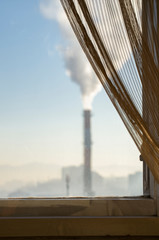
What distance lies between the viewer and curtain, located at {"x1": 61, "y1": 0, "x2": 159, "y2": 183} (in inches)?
48.8

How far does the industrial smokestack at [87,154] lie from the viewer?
58.4 inches

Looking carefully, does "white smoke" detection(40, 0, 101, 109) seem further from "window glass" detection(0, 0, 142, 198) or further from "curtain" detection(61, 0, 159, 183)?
"curtain" detection(61, 0, 159, 183)

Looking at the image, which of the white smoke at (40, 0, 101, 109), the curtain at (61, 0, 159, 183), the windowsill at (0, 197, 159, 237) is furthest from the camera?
the white smoke at (40, 0, 101, 109)

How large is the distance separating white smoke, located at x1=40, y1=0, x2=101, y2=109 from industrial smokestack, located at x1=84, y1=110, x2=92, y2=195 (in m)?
0.07

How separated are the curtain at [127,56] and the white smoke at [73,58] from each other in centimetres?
20

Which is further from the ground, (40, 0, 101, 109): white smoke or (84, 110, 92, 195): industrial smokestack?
(40, 0, 101, 109): white smoke

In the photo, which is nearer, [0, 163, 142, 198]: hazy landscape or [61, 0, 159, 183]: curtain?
[61, 0, 159, 183]: curtain

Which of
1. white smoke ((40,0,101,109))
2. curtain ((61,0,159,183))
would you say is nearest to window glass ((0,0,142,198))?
white smoke ((40,0,101,109))

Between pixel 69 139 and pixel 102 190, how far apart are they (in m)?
0.31

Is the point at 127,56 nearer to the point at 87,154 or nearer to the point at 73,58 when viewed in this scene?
the point at 73,58

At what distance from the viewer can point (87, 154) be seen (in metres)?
1.50

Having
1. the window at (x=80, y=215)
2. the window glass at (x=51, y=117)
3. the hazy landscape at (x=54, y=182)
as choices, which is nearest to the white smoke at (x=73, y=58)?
the window glass at (x=51, y=117)

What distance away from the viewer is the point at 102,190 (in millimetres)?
1504

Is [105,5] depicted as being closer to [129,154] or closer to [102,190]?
[129,154]
